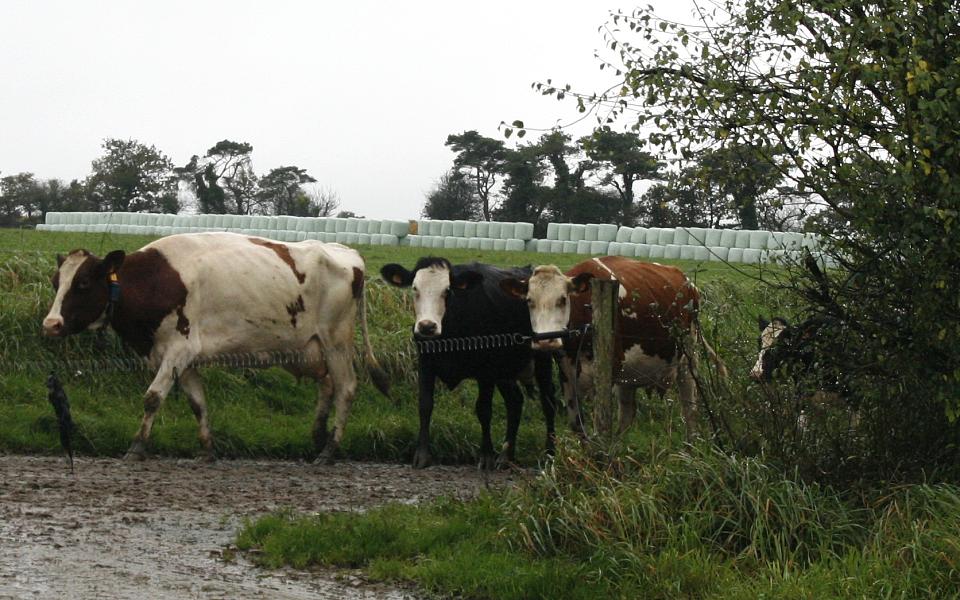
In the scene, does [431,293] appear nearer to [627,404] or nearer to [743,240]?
[627,404]

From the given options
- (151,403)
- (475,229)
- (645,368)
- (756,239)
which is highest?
(756,239)

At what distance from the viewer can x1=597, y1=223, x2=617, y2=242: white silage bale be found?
166ft

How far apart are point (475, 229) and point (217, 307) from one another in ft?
133

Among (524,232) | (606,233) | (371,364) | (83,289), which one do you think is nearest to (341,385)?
(371,364)

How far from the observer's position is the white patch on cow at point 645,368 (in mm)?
14281

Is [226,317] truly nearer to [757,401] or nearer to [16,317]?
[16,317]

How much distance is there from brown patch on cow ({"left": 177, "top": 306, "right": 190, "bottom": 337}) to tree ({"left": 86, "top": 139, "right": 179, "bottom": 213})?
70.4m

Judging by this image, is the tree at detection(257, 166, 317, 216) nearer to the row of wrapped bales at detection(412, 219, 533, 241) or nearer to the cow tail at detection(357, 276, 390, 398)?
the row of wrapped bales at detection(412, 219, 533, 241)

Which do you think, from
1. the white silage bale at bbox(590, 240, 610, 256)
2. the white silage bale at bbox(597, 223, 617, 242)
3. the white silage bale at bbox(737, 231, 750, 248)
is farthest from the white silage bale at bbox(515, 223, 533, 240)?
the white silage bale at bbox(737, 231, 750, 248)

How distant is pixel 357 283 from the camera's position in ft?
51.4

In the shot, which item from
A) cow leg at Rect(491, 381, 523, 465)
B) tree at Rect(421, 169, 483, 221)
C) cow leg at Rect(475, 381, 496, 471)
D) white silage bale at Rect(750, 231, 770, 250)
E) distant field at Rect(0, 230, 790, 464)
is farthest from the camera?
tree at Rect(421, 169, 483, 221)

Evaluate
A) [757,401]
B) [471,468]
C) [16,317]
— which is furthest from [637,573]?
[16,317]

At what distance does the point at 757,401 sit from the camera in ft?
32.2

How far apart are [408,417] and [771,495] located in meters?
8.06
